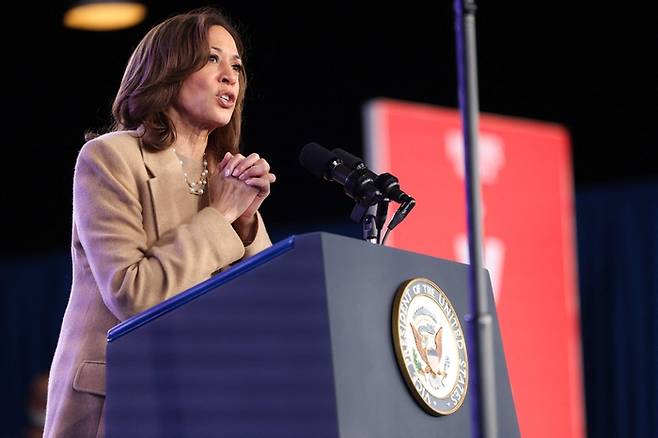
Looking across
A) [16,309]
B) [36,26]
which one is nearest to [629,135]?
[36,26]

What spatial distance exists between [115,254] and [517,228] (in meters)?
2.90

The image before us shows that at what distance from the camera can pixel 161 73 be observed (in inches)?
74.7

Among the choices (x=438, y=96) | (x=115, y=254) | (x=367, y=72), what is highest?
(x=367, y=72)

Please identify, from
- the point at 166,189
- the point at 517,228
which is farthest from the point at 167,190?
the point at 517,228

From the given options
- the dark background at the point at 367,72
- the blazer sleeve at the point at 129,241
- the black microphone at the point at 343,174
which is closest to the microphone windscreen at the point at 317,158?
the black microphone at the point at 343,174

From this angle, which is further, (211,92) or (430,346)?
(211,92)

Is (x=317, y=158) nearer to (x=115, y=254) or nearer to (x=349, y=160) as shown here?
(x=349, y=160)

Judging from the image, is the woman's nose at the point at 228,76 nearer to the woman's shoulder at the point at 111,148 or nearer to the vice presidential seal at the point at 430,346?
the woman's shoulder at the point at 111,148

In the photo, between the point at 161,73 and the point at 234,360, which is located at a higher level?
the point at 161,73

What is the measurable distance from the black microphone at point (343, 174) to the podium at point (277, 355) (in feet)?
0.45

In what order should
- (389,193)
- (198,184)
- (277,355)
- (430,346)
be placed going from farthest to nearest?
(198,184) → (389,193) → (430,346) → (277,355)

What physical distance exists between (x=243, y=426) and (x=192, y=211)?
0.45m

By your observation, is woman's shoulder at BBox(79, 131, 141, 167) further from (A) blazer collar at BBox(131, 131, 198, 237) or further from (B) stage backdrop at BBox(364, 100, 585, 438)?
(B) stage backdrop at BBox(364, 100, 585, 438)

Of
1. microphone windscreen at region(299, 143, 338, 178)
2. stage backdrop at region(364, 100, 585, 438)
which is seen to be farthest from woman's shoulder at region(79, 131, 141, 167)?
stage backdrop at region(364, 100, 585, 438)
